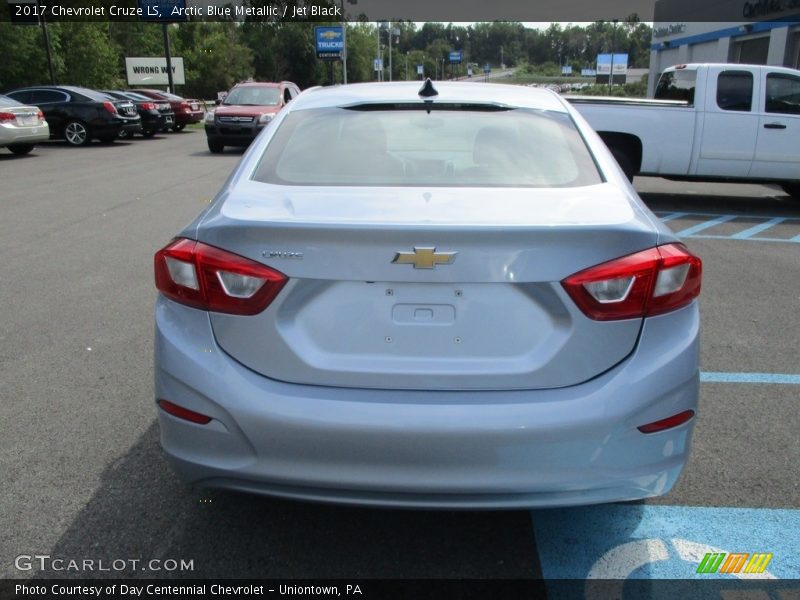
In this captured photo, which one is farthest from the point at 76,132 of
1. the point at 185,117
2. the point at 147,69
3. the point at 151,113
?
the point at 147,69

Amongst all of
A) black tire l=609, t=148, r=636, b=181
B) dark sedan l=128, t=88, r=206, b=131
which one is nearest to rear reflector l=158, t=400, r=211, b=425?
black tire l=609, t=148, r=636, b=181

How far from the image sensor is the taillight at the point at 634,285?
7.50 feet

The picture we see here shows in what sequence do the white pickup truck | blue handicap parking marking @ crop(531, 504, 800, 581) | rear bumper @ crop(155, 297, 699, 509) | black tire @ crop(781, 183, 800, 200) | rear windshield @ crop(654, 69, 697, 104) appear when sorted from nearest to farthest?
rear bumper @ crop(155, 297, 699, 509) < blue handicap parking marking @ crop(531, 504, 800, 581) < the white pickup truck < rear windshield @ crop(654, 69, 697, 104) < black tire @ crop(781, 183, 800, 200)

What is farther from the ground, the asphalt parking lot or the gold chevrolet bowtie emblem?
the gold chevrolet bowtie emblem

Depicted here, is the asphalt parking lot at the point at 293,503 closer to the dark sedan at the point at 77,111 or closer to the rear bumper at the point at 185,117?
the dark sedan at the point at 77,111

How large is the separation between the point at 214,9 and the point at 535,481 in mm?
78251

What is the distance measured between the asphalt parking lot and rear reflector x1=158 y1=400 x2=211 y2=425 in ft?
2.06

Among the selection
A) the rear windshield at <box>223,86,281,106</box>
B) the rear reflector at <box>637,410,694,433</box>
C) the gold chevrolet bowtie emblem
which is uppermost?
the gold chevrolet bowtie emblem

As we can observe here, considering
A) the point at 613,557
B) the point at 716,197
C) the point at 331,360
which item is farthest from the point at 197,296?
the point at 716,197

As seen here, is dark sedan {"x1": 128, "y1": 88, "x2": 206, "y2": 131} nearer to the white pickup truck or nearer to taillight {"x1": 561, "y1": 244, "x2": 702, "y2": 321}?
the white pickup truck

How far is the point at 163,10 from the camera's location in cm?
3544

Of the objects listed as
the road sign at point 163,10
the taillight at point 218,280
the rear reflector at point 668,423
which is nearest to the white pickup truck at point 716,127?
the rear reflector at point 668,423

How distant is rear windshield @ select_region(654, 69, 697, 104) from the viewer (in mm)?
11183

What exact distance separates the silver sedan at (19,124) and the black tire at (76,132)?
2.86 m
